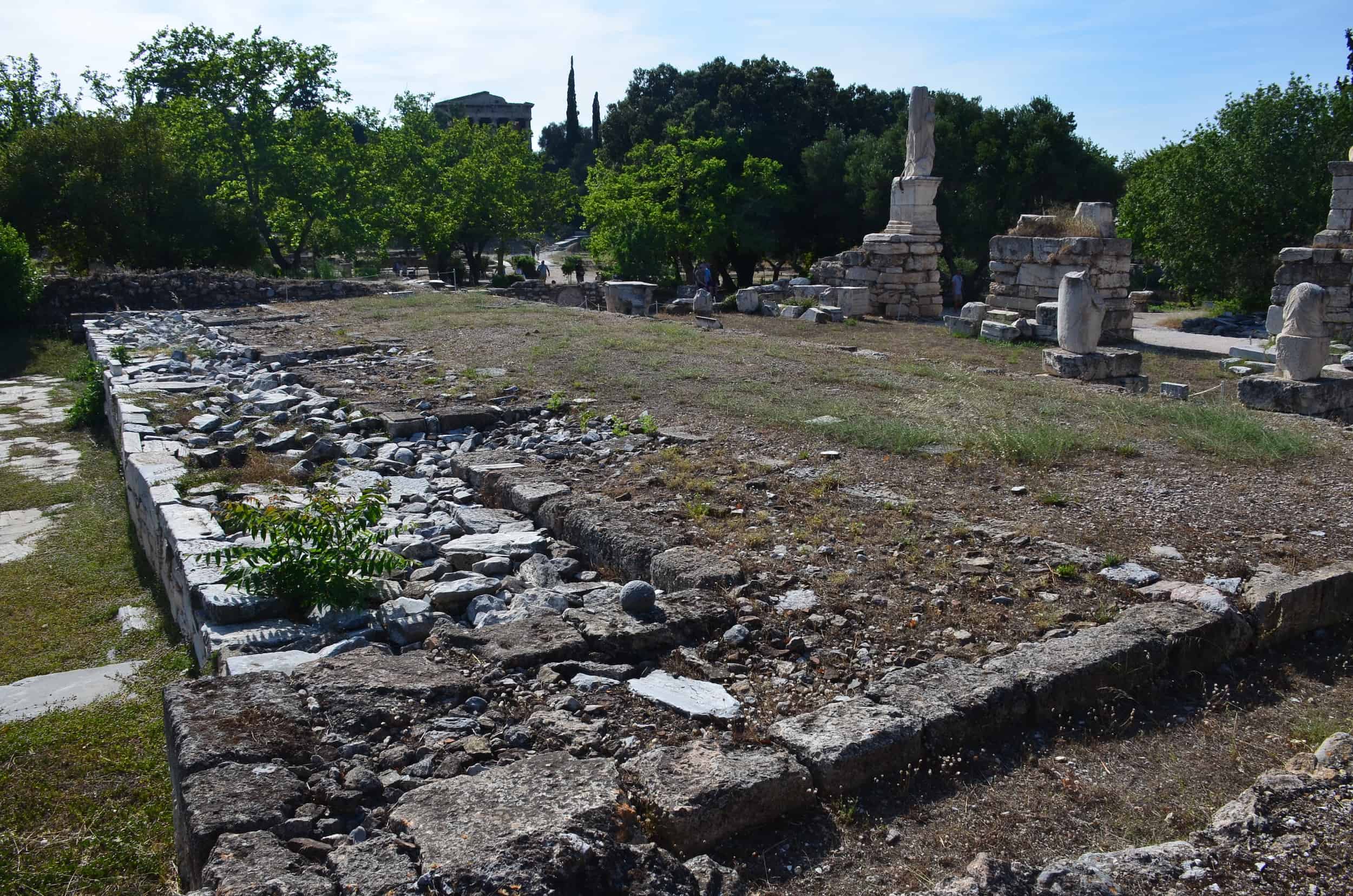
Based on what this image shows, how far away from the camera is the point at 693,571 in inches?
202

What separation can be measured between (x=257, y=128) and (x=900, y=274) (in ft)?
65.0

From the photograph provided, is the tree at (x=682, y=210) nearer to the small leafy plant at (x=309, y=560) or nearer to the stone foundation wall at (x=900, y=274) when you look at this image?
the stone foundation wall at (x=900, y=274)

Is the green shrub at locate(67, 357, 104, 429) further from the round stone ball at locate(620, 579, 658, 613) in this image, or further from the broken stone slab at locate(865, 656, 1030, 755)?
the broken stone slab at locate(865, 656, 1030, 755)

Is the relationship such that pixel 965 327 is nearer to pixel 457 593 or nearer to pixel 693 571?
pixel 693 571

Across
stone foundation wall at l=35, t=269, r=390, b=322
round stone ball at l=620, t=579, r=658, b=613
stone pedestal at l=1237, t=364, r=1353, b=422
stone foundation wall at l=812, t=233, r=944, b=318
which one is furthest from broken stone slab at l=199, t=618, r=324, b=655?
stone foundation wall at l=35, t=269, r=390, b=322

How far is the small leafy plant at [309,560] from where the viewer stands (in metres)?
4.91

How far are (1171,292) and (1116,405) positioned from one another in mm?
29932

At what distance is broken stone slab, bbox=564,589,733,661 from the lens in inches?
174

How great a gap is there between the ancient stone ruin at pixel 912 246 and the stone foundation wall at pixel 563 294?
7.48 m

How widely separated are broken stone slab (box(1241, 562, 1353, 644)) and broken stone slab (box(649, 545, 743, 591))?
2.47m

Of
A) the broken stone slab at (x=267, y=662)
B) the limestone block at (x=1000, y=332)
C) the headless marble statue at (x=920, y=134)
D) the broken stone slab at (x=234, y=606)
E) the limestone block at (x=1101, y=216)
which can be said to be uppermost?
the headless marble statue at (x=920, y=134)

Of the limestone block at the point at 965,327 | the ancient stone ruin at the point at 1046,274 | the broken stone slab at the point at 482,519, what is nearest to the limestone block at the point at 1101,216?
the ancient stone ruin at the point at 1046,274

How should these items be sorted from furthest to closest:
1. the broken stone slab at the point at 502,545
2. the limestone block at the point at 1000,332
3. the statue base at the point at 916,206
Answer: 1. the statue base at the point at 916,206
2. the limestone block at the point at 1000,332
3. the broken stone slab at the point at 502,545

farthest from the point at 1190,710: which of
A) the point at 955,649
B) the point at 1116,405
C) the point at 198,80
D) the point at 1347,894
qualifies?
the point at 198,80
